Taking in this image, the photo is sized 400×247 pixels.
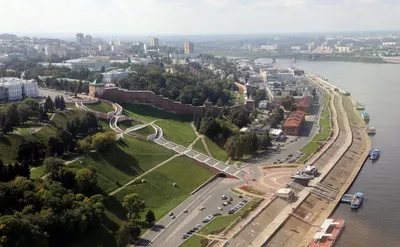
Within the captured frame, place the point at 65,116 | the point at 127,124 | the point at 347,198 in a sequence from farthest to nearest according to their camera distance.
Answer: the point at 127,124 → the point at 65,116 → the point at 347,198

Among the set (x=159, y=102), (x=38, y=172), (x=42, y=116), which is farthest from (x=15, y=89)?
(x=38, y=172)

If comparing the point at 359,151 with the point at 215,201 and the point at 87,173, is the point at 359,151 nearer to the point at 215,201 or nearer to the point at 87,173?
the point at 215,201

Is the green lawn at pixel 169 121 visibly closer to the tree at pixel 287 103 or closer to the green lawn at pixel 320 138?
the green lawn at pixel 320 138

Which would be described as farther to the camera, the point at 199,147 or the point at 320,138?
the point at 320,138

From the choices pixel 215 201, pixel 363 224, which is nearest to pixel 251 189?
pixel 215 201

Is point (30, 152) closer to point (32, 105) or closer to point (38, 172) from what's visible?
point (38, 172)

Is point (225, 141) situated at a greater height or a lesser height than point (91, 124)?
lesser

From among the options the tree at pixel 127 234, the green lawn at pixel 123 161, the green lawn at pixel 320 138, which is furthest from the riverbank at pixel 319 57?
the tree at pixel 127 234
